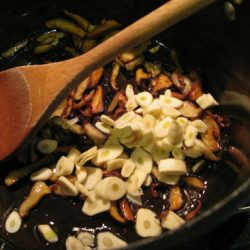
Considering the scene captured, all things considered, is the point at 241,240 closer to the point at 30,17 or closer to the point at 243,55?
the point at 243,55

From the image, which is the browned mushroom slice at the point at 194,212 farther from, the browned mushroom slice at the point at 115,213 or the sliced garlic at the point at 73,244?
the sliced garlic at the point at 73,244

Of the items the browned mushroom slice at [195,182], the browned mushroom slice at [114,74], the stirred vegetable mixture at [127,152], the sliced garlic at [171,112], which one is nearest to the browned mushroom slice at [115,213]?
the stirred vegetable mixture at [127,152]

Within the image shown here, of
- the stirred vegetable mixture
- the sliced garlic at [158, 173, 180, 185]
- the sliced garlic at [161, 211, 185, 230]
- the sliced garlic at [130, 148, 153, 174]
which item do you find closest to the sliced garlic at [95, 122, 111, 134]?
the stirred vegetable mixture

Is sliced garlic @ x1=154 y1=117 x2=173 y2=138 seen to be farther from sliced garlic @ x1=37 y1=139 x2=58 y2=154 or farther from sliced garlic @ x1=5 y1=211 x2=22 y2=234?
sliced garlic @ x1=5 y1=211 x2=22 y2=234

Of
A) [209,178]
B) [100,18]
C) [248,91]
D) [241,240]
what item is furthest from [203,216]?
[100,18]

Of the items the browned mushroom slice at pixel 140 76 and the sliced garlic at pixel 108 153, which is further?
the browned mushroom slice at pixel 140 76

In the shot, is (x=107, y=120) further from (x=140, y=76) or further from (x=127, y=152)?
(x=140, y=76)
